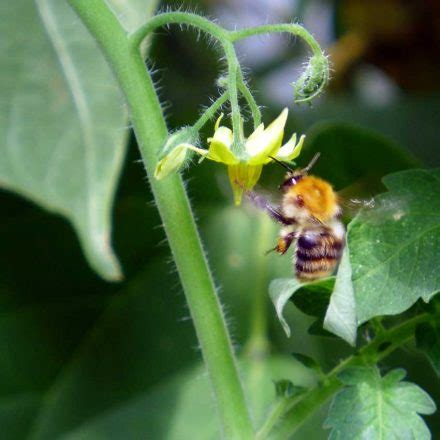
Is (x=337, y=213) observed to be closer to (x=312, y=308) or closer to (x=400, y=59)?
(x=312, y=308)

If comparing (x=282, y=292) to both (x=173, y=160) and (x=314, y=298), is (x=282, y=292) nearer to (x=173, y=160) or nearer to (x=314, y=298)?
(x=314, y=298)

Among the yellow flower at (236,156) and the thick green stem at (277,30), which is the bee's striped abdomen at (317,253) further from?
the thick green stem at (277,30)

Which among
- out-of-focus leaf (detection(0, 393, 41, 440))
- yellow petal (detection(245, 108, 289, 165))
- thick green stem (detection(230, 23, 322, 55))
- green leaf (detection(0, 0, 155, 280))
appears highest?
thick green stem (detection(230, 23, 322, 55))

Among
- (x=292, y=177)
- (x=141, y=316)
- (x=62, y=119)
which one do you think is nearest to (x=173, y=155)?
(x=292, y=177)

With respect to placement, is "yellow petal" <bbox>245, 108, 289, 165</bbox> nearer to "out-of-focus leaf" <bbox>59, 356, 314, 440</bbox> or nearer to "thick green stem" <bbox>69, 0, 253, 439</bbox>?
"thick green stem" <bbox>69, 0, 253, 439</bbox>

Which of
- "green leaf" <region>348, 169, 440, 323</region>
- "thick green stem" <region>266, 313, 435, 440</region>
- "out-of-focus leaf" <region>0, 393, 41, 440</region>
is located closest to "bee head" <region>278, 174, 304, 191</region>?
"green leaf" <region>348, 169, 440, 323</region>
